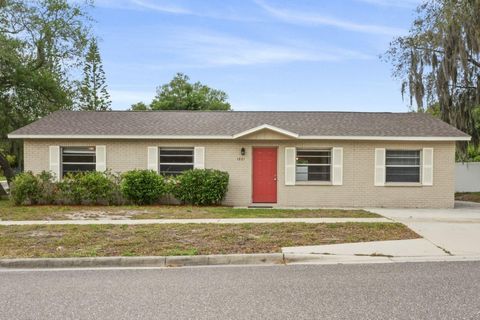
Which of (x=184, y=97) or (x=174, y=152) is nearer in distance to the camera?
(x=174, y=152)

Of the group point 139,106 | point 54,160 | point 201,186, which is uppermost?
point 139,106

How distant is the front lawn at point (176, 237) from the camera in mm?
7656

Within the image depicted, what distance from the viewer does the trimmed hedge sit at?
15055mm

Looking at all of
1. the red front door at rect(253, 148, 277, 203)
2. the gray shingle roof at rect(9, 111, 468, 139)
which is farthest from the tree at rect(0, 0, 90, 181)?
the red front door at rect(253, 148, 277, 203)

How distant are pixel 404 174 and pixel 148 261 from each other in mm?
11811

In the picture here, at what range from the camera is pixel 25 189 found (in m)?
15.0

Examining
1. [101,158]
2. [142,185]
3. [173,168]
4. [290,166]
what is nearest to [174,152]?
[173,168]

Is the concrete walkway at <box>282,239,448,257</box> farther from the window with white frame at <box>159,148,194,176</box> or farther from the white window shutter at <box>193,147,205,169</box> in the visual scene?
the window with white frame at <box>159,148,194,176</box>

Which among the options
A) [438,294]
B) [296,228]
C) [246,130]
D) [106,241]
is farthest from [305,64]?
[438,294]

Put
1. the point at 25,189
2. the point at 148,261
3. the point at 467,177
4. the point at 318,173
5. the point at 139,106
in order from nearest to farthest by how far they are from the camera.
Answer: the point at 148,261, the point at 25,189, the point at 318,173, the point at 467,177, the point at 139,106

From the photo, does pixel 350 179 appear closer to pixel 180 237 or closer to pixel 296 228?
pixel 296 228

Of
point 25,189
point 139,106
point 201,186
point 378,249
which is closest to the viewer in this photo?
point 378,249

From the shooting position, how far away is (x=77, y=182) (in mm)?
15133

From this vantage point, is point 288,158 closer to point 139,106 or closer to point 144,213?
point 144,213
